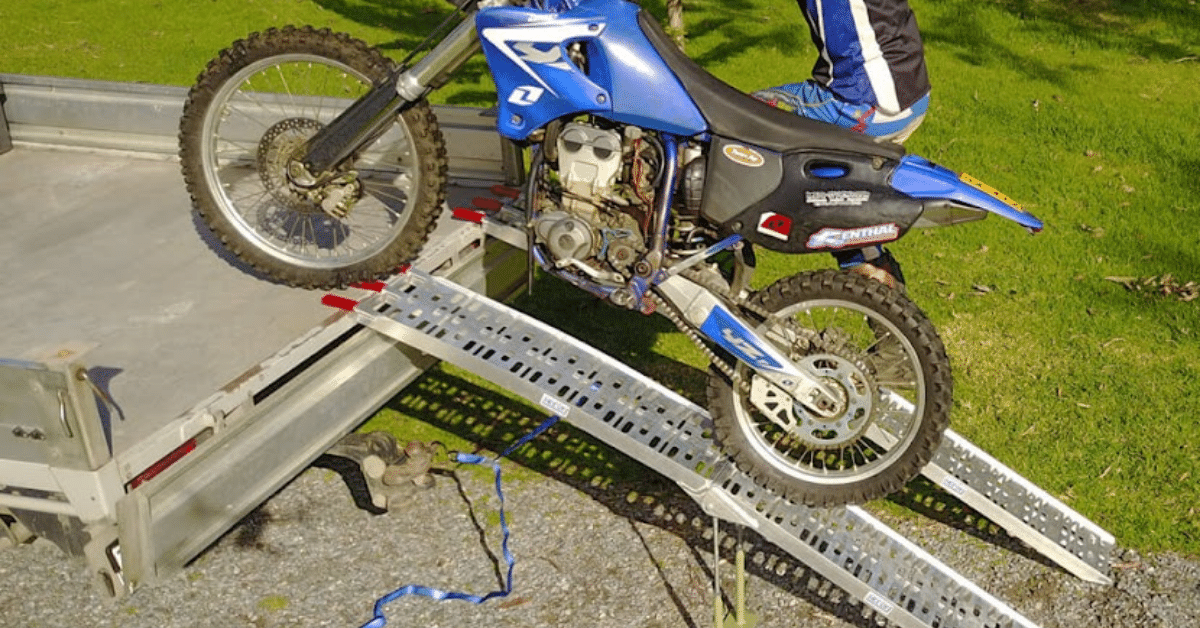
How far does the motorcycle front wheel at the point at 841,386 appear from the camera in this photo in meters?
4.25

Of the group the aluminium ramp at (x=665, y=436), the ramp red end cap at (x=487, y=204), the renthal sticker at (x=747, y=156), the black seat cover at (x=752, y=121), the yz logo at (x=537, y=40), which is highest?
the yz logo at (x=537, y=40)

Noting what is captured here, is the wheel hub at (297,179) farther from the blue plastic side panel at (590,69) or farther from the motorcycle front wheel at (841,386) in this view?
the motorcycle front wheel at (841,386)

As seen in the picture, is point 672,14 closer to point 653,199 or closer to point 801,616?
point 653,199

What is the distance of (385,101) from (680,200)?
1185 millimetres

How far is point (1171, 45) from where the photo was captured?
1015cm

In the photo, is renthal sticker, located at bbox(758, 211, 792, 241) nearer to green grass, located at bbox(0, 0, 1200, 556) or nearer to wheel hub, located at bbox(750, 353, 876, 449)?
wheel hub, located at bbox(750, 353, 876, 449)

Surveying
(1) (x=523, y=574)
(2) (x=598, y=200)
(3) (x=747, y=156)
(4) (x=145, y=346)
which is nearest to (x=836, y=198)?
(3) (x=747, y=156)

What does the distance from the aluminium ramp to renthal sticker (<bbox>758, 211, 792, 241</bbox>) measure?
75 centimetres

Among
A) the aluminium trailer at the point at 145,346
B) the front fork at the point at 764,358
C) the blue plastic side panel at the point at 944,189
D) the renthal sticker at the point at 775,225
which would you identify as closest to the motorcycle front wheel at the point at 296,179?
the aluminium trailer at the point at 145,346

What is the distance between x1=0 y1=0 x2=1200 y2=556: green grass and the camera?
554 cm

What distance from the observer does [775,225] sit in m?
4.46

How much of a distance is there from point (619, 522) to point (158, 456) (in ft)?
6.27

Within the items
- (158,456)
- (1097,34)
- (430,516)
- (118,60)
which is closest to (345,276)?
(430,516)

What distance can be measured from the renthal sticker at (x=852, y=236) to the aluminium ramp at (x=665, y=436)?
810 millimetres
